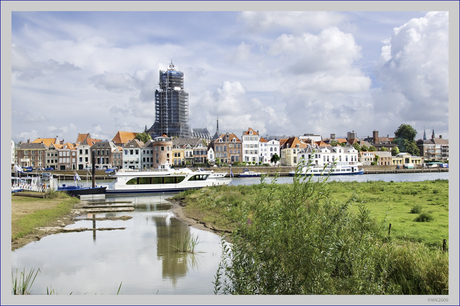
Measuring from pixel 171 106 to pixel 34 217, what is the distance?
100555mm

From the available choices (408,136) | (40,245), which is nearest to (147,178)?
(40,245)

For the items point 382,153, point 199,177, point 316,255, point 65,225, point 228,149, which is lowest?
point 65,225

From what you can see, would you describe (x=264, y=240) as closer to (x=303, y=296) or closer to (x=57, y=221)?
(x=303, y=296)

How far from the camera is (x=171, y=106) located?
11750cm

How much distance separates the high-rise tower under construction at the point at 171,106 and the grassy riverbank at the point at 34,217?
89924 mm

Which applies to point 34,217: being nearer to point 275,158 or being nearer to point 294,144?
point 275,158

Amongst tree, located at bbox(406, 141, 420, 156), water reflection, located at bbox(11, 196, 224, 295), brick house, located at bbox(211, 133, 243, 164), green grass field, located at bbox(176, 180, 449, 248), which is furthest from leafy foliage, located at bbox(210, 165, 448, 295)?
tree, located at bbox(406, 141, 420, 156)

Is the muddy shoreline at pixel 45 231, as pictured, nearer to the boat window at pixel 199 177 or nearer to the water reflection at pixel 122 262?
the water reflection at pixel 122 262

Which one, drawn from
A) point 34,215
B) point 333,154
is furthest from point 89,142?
point 34,215

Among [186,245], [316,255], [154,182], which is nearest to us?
[316,255]

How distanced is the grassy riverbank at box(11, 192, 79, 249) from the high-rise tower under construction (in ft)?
295

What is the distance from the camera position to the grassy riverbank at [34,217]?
49.9 ft

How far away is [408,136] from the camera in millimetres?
101375

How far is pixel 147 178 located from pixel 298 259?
3133 cm
